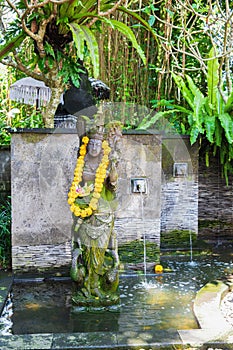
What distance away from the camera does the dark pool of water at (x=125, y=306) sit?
316 centimetres

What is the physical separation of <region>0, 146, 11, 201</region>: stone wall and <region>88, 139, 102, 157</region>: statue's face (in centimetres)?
233

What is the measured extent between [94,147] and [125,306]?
1461 millimetres

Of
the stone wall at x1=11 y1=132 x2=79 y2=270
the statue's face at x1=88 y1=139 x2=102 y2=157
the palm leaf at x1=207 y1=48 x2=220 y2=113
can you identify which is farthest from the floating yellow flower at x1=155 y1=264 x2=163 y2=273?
the palm leaf at x1=207 y1=48 x2=220 y2=113

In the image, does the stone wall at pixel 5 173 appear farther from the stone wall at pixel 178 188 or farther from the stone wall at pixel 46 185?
the stone wall at pixel 178 188

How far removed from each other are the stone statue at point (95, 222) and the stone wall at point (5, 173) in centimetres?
218

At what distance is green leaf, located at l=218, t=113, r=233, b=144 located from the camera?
5031 mm

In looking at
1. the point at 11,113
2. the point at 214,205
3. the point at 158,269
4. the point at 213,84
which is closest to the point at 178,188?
the point at 214,205

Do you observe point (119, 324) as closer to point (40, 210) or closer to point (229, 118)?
point (40, 210)

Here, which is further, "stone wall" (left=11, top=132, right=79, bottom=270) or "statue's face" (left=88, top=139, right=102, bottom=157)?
"stone wall" (left=11, top=132, right=79, bottom=270)

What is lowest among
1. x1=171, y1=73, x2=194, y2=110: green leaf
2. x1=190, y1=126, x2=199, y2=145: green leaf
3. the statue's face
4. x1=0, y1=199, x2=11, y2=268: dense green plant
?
x1=0, y1=199, x2=11, y2=268: dense green plant

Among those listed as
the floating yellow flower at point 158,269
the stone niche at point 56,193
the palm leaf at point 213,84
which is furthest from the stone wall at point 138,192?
the palm leaf at point 213,84

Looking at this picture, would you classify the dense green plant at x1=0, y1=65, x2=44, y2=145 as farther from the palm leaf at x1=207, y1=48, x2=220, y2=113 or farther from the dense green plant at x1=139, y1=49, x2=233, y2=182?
the palm leaf at x1=207, y1=48, x2=220, y2=113

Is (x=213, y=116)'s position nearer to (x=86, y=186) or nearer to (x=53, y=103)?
(x=53, y=103)

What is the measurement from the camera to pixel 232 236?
6.19 metres
